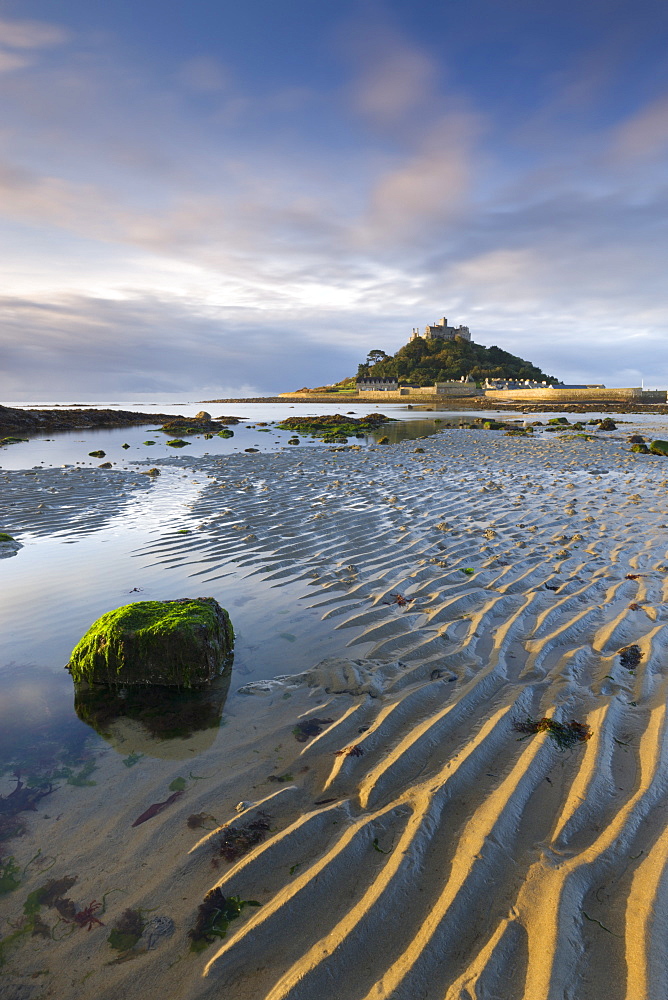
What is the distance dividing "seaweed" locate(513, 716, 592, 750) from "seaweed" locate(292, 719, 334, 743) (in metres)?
1.62

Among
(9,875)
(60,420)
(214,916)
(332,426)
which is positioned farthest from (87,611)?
(60,420)

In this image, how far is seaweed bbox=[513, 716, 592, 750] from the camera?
395 cm

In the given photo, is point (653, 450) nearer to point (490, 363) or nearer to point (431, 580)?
point (431, 580)

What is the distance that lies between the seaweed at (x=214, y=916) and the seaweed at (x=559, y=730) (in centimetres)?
245

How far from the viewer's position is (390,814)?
3.29 meters

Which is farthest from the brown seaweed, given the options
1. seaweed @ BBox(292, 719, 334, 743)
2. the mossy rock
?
the mossy rock

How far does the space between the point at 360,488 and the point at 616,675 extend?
35.6ft

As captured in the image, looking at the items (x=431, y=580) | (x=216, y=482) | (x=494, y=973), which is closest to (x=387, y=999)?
(x=494, y=973)

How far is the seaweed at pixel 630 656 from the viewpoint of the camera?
198 inches

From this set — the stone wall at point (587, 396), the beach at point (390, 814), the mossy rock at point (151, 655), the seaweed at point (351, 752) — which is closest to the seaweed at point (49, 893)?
the beach at point (390, 814)

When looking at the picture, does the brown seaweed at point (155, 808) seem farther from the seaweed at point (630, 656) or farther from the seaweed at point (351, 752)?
the seaweed at point (630, 656)

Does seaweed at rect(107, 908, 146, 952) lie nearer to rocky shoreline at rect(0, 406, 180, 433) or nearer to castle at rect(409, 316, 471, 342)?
rocky shoreline at rect(0, 406, 180, 433)

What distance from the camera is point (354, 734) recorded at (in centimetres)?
418

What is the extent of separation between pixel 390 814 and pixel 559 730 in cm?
166
